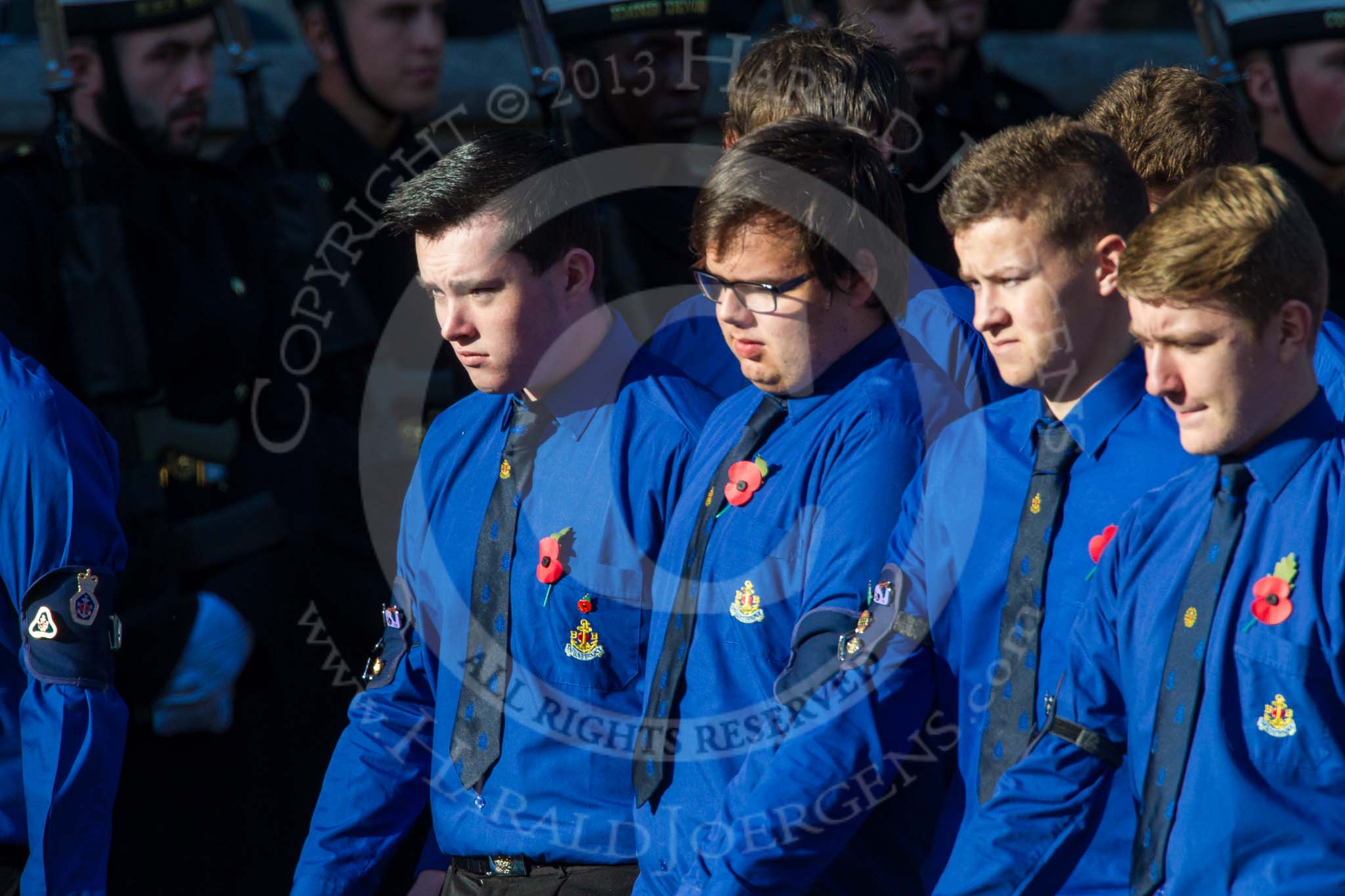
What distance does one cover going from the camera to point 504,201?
2.95m

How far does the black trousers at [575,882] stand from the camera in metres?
2.79

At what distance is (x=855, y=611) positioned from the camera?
2.42 metres

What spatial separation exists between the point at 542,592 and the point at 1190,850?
1209 mm

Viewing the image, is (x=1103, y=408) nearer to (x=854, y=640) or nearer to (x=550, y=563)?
(x=854, y=640)

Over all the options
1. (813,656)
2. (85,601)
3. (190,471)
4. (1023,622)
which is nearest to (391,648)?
(85,601)

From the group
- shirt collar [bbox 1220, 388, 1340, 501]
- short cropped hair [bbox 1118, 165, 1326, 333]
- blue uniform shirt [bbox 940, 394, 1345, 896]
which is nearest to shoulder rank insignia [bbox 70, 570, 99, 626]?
blue uniform shirt [bbox 940, 394, 1345, 896]

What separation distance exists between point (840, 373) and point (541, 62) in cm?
280

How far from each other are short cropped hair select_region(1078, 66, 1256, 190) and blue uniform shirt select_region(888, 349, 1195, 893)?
0.78 m

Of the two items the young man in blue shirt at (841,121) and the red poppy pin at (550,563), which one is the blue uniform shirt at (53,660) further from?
the young man in blue shirt at (841,121)

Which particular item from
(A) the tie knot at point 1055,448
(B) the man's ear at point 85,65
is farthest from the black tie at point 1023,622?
(B) the man's ear at point 85,65

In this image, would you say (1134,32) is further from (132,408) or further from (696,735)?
(696,735)

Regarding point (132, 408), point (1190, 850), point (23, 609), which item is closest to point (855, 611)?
point (1190, 850)

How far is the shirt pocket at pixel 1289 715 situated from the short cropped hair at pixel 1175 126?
4.39 feet

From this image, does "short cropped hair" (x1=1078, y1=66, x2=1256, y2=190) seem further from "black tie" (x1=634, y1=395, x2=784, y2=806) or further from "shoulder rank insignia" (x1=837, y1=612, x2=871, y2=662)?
"shoulder rank insignia" (x1=837, y1=612, x2=871, y2=662)
